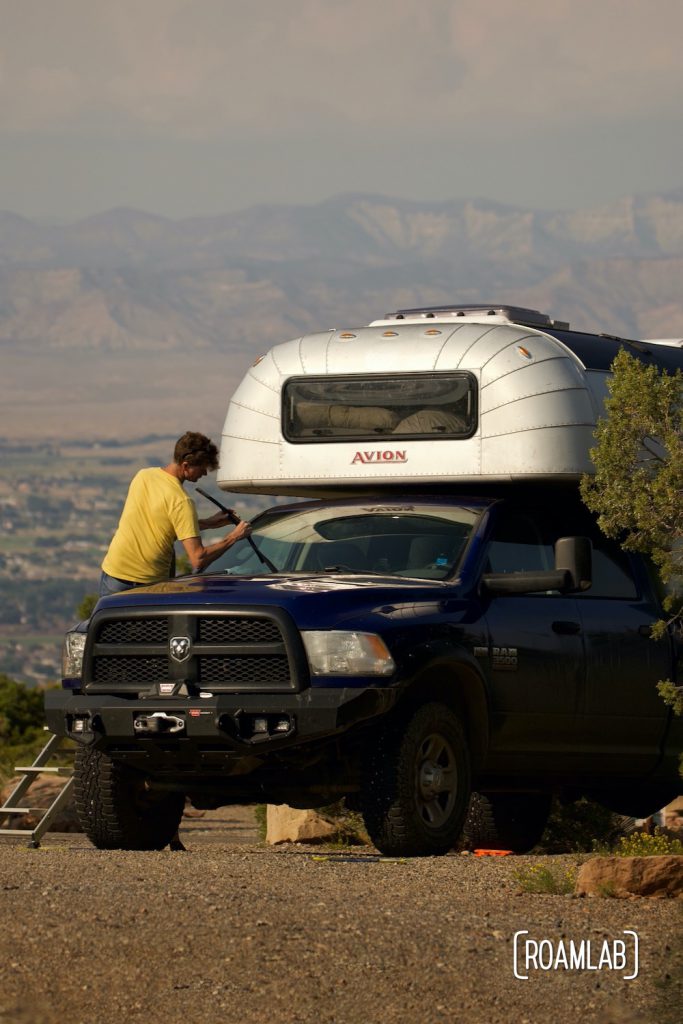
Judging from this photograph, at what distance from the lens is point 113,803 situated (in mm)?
10273

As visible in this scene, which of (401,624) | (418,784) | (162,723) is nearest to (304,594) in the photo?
(401,624)

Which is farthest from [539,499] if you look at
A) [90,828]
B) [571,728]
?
[90,828]

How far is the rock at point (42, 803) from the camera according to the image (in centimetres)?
1662

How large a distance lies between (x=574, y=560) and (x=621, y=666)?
1106mm

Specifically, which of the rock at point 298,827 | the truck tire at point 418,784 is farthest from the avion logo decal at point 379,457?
the rock at point 298,827

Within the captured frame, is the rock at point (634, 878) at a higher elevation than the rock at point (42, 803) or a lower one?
higher

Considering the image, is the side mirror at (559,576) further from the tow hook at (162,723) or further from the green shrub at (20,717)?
the green shrub at (20,717)

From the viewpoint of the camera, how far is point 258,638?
9.58m

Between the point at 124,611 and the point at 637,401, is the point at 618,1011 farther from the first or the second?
the point at 637,401

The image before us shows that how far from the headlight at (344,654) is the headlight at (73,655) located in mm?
1421

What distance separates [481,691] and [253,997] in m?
3.80

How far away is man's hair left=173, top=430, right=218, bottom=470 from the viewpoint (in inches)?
450

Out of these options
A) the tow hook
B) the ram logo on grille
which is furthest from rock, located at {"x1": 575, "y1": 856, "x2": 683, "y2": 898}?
the ram logo on grille

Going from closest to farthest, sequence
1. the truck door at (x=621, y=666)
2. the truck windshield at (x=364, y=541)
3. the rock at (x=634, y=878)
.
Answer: the rock at (x=634, y=878)
the truck windshield at (x=364, y=541)
the truck door at (x=621, y=666)
